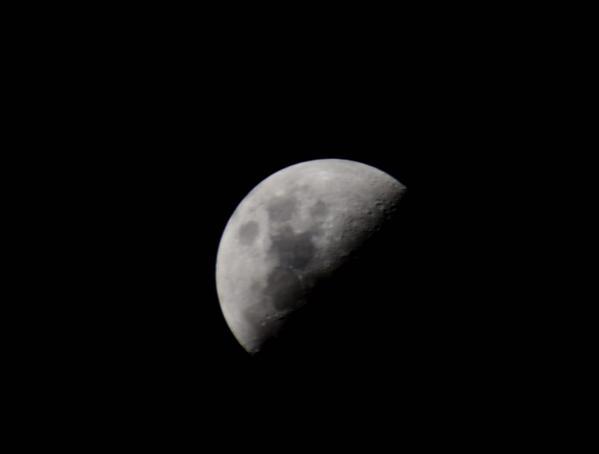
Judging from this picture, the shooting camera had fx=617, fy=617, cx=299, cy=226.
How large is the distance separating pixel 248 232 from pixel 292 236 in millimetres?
336

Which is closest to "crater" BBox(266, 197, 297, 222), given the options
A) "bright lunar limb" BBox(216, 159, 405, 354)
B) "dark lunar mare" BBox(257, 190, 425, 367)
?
"bright lunar limb" BBox(216, 159, 405, 354)

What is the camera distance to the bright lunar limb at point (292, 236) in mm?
3379

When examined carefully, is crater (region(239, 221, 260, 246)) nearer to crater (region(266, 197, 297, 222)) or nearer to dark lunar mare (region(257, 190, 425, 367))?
crater (region(266, 197, 297, 222))

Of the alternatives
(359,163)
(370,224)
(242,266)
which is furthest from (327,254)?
(359,163)

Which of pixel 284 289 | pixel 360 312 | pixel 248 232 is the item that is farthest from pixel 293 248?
pixel 360 312

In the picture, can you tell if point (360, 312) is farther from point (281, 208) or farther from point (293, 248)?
point (281, 208)

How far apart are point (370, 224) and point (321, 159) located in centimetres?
72

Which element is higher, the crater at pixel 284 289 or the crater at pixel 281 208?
the crater at pixel 281 208

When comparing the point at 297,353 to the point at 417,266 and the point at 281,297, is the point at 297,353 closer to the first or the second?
the point at 281,297

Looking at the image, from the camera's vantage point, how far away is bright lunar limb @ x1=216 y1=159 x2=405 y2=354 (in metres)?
3.38

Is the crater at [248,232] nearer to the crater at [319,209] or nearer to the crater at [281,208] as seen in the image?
the crater at [281,208]

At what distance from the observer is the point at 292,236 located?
11.3 feet

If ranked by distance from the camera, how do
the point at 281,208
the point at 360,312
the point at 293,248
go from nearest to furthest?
the point at 360,312
the point at 293,248
the point at 281,208

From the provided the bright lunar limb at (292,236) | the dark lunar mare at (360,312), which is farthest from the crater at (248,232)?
the dark lunar mare at (360,312)
